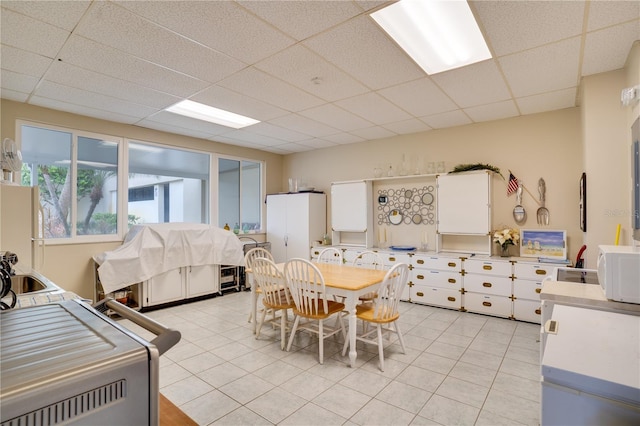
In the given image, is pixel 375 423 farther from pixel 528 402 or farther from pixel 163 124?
pixel 163 124

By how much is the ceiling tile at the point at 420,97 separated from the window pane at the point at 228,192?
3607mm

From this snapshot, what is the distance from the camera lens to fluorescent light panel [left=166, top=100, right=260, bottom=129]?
399 cm

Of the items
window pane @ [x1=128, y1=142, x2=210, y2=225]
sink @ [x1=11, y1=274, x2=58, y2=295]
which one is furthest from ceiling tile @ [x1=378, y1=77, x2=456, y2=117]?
window pane @ [x1=128, y1=142, x2=210, y2=225]

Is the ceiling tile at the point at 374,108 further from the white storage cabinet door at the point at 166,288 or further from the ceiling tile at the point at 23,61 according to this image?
the white storage cabinet door at the point at 166,288

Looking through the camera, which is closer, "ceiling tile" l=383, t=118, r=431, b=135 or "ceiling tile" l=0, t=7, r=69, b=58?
"ceiling tile" l=0, t=7, r=69, b=58

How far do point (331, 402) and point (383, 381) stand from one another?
52 centimetres

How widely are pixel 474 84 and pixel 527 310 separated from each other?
2823mm

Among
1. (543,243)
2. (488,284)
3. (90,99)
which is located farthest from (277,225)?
(543,243)

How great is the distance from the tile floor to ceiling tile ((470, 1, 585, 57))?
2715mm

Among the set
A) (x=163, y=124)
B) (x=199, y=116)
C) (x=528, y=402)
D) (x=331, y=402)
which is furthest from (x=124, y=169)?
(x=528, y=402)

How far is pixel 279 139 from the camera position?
565 cm

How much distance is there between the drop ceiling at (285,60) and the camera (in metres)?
2.12

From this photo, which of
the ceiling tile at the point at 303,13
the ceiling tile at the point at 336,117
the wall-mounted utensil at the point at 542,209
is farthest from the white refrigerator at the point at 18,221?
the wall-mounted utensil at the point at 542,209

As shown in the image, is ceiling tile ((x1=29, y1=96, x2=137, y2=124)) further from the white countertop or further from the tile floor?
the white countertop
